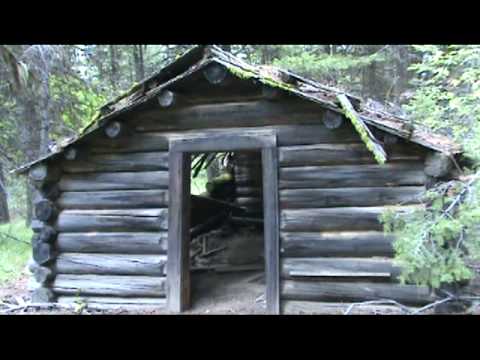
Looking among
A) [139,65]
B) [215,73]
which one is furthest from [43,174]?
[139,65]

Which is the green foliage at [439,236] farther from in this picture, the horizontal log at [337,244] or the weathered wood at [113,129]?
the weathered wood at [113,129]

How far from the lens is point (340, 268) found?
21.2 feet

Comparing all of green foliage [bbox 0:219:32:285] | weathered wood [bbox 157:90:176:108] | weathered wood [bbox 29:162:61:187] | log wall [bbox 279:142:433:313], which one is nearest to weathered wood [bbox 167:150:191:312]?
weathered wood [bbox 157:90:176:108]

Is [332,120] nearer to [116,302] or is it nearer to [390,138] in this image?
[390,138]

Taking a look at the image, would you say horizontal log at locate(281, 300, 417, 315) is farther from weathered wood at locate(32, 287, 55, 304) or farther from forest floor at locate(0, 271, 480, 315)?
weathered wood at locate(32, 287, 55, 304)

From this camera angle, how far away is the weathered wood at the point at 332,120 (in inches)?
246

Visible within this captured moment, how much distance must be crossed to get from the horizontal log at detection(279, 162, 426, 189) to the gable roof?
19.7 inches

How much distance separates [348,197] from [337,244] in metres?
0.64

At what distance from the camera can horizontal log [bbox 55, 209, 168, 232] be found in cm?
729

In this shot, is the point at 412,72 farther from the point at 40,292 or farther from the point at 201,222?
the point at 40,292

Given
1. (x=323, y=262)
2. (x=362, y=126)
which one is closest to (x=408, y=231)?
(x=362, y=126)

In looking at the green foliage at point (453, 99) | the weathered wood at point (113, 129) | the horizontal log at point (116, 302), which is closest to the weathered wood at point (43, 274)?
the horizontal log at point (116, 302)

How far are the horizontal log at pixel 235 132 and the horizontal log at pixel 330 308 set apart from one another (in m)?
2.17

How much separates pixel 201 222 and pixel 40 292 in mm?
4642
